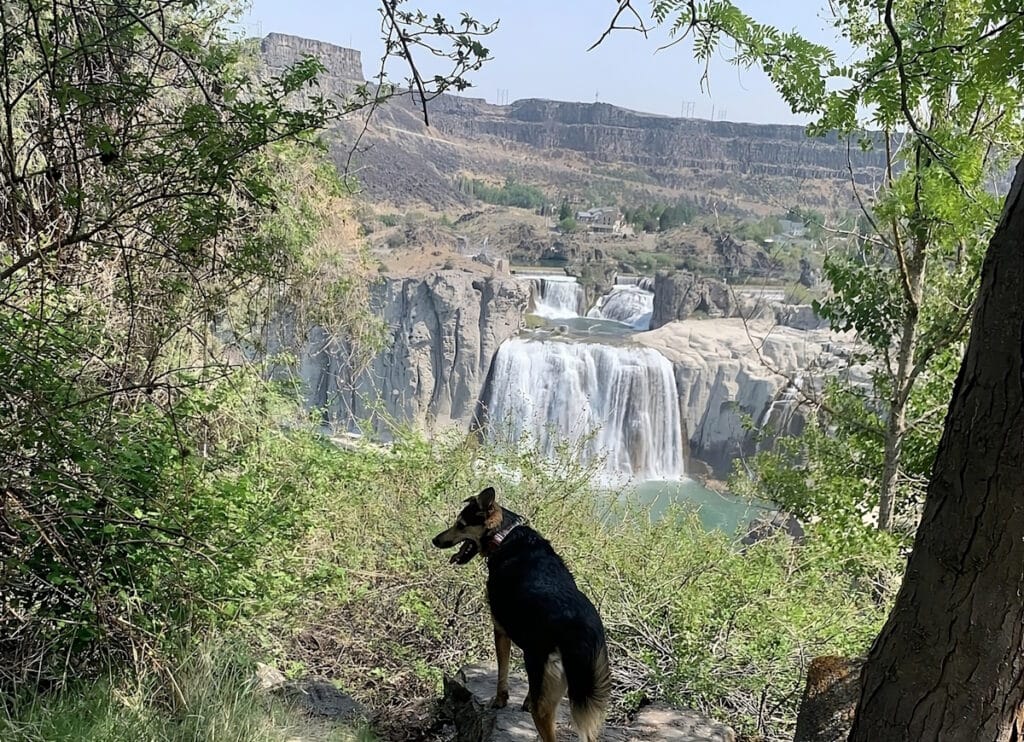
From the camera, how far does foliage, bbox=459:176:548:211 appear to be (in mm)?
43156

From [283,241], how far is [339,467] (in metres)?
2.22

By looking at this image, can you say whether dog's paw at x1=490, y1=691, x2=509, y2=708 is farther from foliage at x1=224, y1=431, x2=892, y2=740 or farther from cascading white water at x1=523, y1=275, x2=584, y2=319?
cascading white water at x1=523, y1=275, x2=584, y2=319

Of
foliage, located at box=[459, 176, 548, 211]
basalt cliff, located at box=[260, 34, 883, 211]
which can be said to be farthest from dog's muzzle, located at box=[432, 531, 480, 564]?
foliage, located at box=[459, 176, 548, 211]

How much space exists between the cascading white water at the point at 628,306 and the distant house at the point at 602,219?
8634mm

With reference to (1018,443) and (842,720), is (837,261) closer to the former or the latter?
(842,720)

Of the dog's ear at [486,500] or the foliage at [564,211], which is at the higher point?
the foliage at [564,211]

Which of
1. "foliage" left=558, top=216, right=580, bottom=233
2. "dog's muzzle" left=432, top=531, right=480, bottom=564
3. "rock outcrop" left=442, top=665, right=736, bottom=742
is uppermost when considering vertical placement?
"foliage" left=558, top=216, right=580, bottom=233

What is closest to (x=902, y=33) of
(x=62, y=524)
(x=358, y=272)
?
(x=62, y=524)

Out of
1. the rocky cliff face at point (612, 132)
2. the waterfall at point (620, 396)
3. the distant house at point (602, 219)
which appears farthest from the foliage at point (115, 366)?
the rocky cliff face at point (612, 132)

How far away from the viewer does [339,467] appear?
6918 millimetres

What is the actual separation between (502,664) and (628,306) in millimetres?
28491

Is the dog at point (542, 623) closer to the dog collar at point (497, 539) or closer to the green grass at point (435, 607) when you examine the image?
the dog collar at point (497, 539)

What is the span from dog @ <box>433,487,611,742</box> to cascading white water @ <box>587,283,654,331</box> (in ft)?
89.5

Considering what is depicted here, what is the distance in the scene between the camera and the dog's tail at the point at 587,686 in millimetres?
2750
